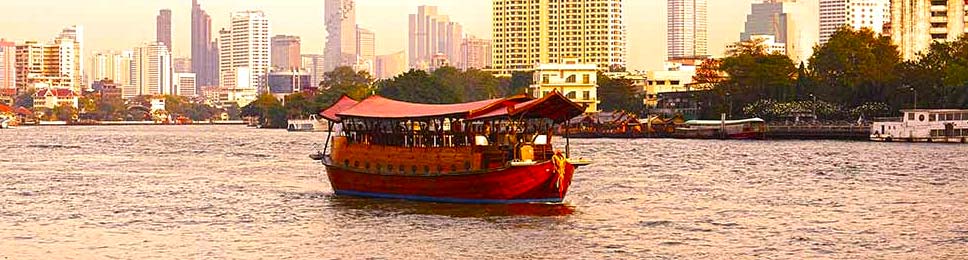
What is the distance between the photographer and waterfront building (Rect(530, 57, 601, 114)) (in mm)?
159250

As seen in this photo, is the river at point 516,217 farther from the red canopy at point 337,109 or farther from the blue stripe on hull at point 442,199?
the red canopy at point 337,109

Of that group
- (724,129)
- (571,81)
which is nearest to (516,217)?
(724,129)

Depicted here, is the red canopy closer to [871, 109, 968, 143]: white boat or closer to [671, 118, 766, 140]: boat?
[871, 109, 968, 143]: white boat

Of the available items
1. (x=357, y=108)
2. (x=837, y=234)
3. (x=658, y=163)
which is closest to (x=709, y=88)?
(x=658, y=163)

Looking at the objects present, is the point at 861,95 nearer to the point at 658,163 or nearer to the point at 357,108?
the point at 658,163

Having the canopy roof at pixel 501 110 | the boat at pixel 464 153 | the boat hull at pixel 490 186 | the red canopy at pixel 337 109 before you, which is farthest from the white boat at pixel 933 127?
the boat hull at pixel 490 186

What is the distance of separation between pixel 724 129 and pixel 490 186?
81.0 meters

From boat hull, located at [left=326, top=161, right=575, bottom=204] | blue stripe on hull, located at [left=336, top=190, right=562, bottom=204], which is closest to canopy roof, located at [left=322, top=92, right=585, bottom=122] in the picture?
boat hull, located at [left=326, top=161, right=575, bottom=204]

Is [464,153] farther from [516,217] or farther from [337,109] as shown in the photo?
[337,109]

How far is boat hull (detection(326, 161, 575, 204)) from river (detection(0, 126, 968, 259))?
→ 0.35 m

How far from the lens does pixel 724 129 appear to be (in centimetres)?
12262

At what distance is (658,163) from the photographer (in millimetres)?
75062

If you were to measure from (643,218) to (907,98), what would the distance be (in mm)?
78551

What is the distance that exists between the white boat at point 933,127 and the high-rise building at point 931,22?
4873cm
